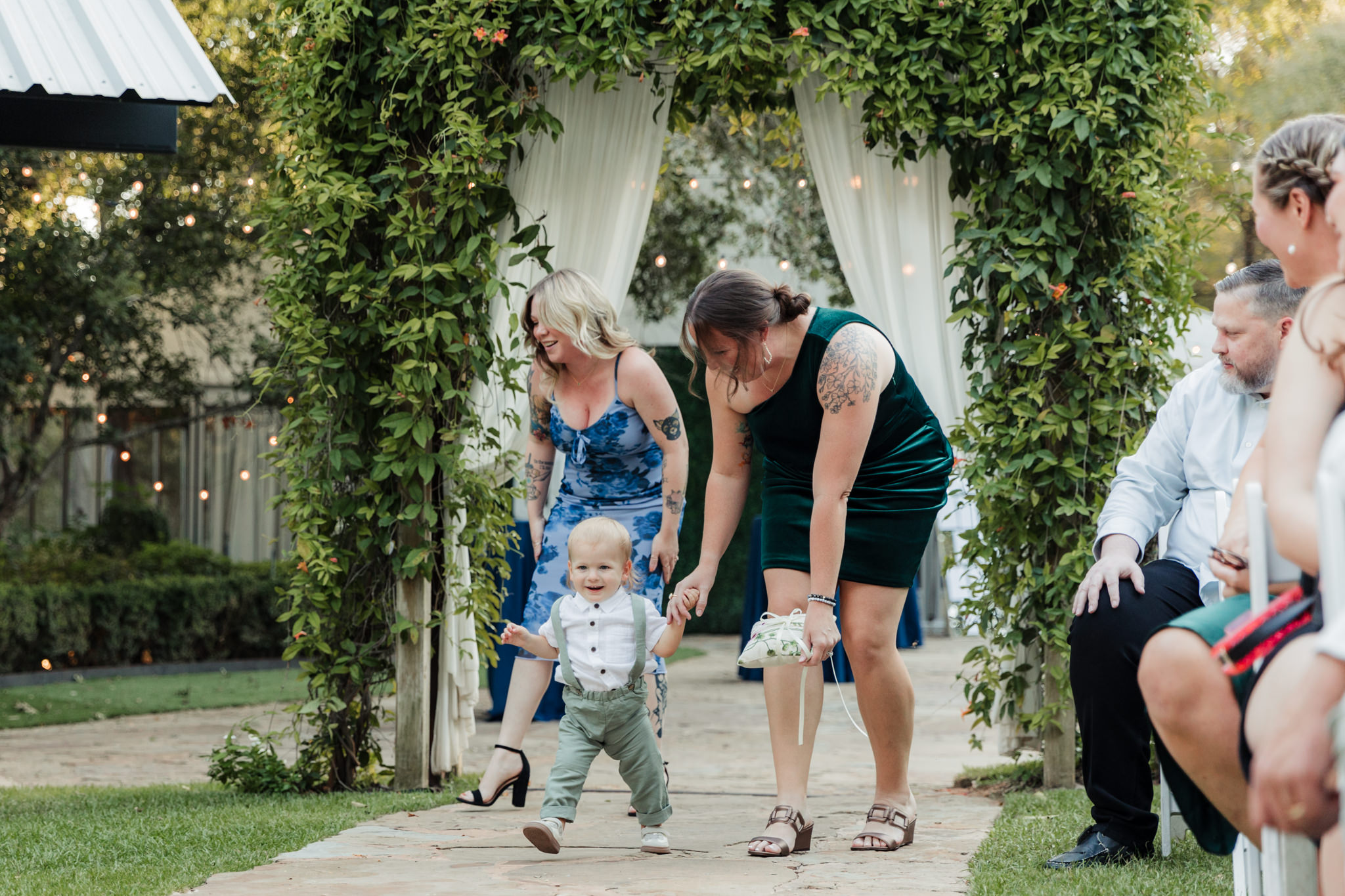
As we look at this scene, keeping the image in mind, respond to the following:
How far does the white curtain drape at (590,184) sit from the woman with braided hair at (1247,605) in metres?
2.65

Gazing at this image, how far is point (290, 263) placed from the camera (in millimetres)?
4051

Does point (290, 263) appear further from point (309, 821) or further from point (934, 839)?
point (934, 839)

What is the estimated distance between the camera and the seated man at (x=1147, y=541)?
2.54 m

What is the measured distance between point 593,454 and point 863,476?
2.78 ft

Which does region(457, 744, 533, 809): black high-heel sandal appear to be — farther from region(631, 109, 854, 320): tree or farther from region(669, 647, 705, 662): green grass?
region(631, 109, 854, 320): tree

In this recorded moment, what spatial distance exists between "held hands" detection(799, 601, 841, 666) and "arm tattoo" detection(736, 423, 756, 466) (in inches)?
17.7

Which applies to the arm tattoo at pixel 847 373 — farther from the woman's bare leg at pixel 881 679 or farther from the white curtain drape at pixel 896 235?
→ the white curtain drape at pixel 896 235

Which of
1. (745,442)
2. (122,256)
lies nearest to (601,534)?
(745,442)

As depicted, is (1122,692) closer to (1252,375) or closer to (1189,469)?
(1189,469)

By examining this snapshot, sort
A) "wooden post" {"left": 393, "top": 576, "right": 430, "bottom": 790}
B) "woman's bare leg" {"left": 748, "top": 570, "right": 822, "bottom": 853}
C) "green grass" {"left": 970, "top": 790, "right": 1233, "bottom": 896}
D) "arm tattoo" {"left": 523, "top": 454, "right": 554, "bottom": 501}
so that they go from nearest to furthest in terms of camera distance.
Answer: "green grass" {"left": 970, "top": 790, "right": 1233, "bottom": 896}
"woman's bare leg" {"left": 748, "top": 570, "right": 822, "bottom": 853}
"arm tattoo" {"left": 523, "top": 454, "right": 554, "bottom": 501}
"wooden post" {"left": 393, "top": 576, "right": 430, "bottom": 790}

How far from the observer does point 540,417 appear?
3.66 metres

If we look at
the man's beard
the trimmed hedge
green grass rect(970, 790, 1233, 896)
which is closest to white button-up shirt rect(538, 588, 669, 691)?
green grass rect(970, 790, 1233, 896)

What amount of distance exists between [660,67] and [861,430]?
1.99 meters

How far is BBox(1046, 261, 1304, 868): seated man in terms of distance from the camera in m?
2.54
